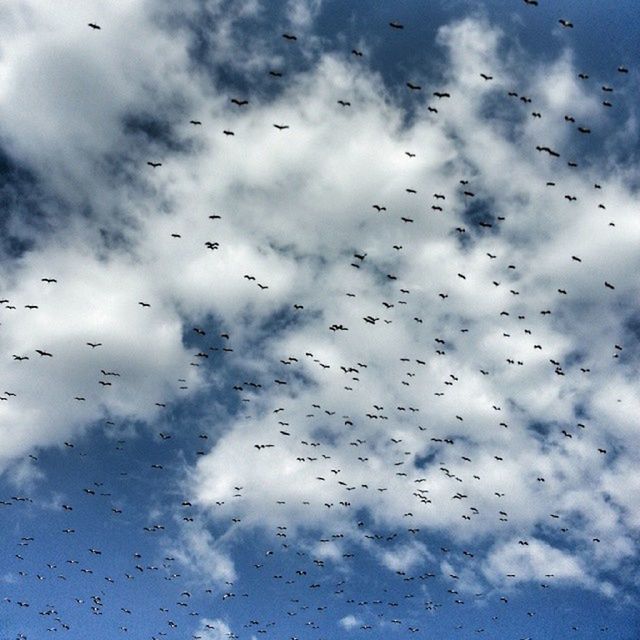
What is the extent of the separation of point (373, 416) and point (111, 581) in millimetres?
75884

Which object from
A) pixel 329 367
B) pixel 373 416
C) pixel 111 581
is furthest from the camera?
pixel 111 581

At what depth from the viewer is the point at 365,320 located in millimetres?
90375

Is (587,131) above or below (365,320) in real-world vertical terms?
above

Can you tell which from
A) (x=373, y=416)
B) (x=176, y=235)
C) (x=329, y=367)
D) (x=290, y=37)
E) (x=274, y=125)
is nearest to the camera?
(x=290, y=37)

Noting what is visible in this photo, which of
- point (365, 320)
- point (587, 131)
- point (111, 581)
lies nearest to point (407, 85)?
point (587, 131)

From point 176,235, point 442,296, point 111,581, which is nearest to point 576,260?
point 442,296

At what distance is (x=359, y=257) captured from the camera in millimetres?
89562

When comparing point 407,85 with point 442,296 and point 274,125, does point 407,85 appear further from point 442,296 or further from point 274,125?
point 442,296

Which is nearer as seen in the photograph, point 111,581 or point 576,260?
point 576,260

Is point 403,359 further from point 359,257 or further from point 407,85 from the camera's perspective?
point 407,85

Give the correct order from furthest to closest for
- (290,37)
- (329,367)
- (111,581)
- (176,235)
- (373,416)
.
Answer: (111,581) < (373,416) < (329,367) < (176,235) < (290,37)

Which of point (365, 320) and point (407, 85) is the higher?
point (407, 85)

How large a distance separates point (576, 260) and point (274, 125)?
44209mm

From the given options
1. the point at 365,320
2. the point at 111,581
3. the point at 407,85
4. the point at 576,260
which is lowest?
the point at 111,581
